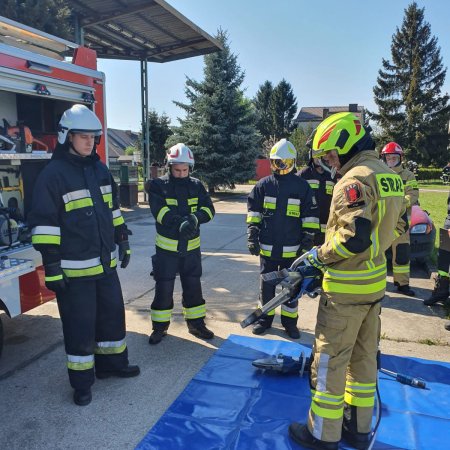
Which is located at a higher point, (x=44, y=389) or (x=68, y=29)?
(x=68, y=29)

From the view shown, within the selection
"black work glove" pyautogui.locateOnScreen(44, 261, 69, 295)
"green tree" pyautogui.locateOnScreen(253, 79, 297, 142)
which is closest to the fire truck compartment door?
"black work glove" pyautogui.locateOnScreen(44, 261, 69, 295)

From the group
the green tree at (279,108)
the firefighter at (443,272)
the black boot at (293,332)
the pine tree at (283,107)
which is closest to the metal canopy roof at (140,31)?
the firefighter at (443,272)

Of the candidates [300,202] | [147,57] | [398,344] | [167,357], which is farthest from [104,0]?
[398,344]

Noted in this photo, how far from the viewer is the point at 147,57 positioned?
14.2 meters

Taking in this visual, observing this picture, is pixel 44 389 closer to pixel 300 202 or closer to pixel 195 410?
pixel 195 410

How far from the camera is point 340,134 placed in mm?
2410

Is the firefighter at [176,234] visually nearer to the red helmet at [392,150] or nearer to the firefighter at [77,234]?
the firefighter at [77,234]

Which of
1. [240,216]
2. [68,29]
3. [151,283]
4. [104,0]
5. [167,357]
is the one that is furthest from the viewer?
[240,216]

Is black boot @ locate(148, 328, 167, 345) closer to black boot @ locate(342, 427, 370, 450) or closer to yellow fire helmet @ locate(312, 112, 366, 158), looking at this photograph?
black boot @ locate(342, 427, 370, 450)

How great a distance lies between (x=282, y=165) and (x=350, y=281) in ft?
6.35

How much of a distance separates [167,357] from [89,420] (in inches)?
40.2

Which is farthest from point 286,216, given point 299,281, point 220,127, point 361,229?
point 220,127

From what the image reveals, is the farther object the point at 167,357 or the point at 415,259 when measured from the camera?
the point at 415,259

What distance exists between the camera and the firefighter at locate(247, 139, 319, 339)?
13.6ft
